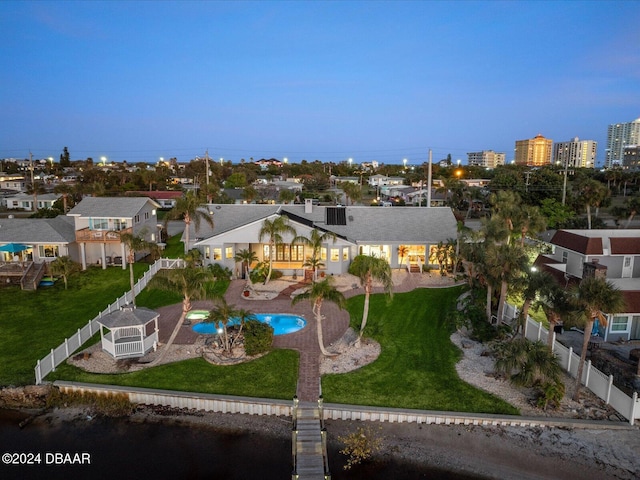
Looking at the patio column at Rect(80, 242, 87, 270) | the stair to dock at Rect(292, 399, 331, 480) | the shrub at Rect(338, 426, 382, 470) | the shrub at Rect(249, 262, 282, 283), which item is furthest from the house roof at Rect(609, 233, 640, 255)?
the patio column at Rect(80, 242, 87, 270)

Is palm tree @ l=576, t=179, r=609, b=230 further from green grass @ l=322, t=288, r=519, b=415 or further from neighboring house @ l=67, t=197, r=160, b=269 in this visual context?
neighboring house @ l=67, t=197, r=160, b=269

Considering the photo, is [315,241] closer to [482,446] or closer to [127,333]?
[127,333]

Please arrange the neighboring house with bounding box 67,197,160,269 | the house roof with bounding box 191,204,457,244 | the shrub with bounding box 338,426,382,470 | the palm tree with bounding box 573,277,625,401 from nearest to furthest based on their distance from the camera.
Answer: the shrub with bounding box 338,426,382,470 < the palm tree with bounding box 573,277,625,401 < the neighboring house with bounding box 67,197,160,269 < the house roof with bounding box 191,204,457,244

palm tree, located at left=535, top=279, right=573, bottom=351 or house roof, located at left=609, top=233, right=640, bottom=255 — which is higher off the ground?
house roof, located at left=609, top=233, right=640, bottom=255

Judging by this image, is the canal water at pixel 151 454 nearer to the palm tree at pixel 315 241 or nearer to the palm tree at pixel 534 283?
the palm tree at pixel 534 283

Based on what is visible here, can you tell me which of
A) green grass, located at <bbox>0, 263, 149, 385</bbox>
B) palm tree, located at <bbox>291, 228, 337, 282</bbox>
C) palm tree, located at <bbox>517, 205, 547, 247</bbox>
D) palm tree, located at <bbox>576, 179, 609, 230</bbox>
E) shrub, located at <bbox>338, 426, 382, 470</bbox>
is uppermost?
palm tree, located at <bbox>576, 179, 609, 230</bbox>
